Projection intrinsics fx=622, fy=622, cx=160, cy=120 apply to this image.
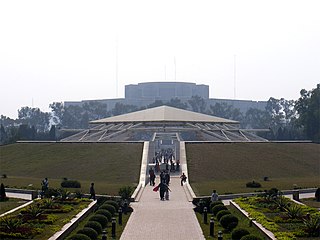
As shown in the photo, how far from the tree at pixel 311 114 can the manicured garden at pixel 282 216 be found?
4770 centimetres

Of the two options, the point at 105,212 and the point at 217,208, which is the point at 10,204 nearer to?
the point at 105,212

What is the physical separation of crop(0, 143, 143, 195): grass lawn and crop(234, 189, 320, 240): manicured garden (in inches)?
374

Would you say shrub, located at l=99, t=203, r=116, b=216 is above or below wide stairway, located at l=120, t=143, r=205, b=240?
above

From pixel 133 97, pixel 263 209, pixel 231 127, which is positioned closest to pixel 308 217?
pixel 263 209

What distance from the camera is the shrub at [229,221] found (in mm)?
19500

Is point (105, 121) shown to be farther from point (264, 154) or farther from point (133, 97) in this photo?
point (133, 97)

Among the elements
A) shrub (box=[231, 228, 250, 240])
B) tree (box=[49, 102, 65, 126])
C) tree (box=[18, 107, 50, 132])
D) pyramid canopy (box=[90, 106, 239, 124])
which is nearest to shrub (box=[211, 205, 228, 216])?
shrub (box=[231, 228, 250, 240])

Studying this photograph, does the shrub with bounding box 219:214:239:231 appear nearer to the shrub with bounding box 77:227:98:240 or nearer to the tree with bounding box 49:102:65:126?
the shrub with bounding box 77:227:98:240

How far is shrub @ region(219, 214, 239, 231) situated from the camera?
19.5 m

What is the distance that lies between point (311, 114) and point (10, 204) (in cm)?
5319

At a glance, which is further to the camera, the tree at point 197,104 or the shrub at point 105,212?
the tree at point 197,104

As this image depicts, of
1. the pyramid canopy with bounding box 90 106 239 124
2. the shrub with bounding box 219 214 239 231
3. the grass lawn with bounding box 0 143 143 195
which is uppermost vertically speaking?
the pyramid canopy with bounding box 90 106 239 124

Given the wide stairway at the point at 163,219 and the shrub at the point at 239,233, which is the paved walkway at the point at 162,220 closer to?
the wide stairway at the point at 163,219

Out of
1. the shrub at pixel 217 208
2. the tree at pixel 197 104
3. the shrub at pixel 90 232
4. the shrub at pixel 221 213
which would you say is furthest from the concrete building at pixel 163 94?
the shrub at pixel 90 232
